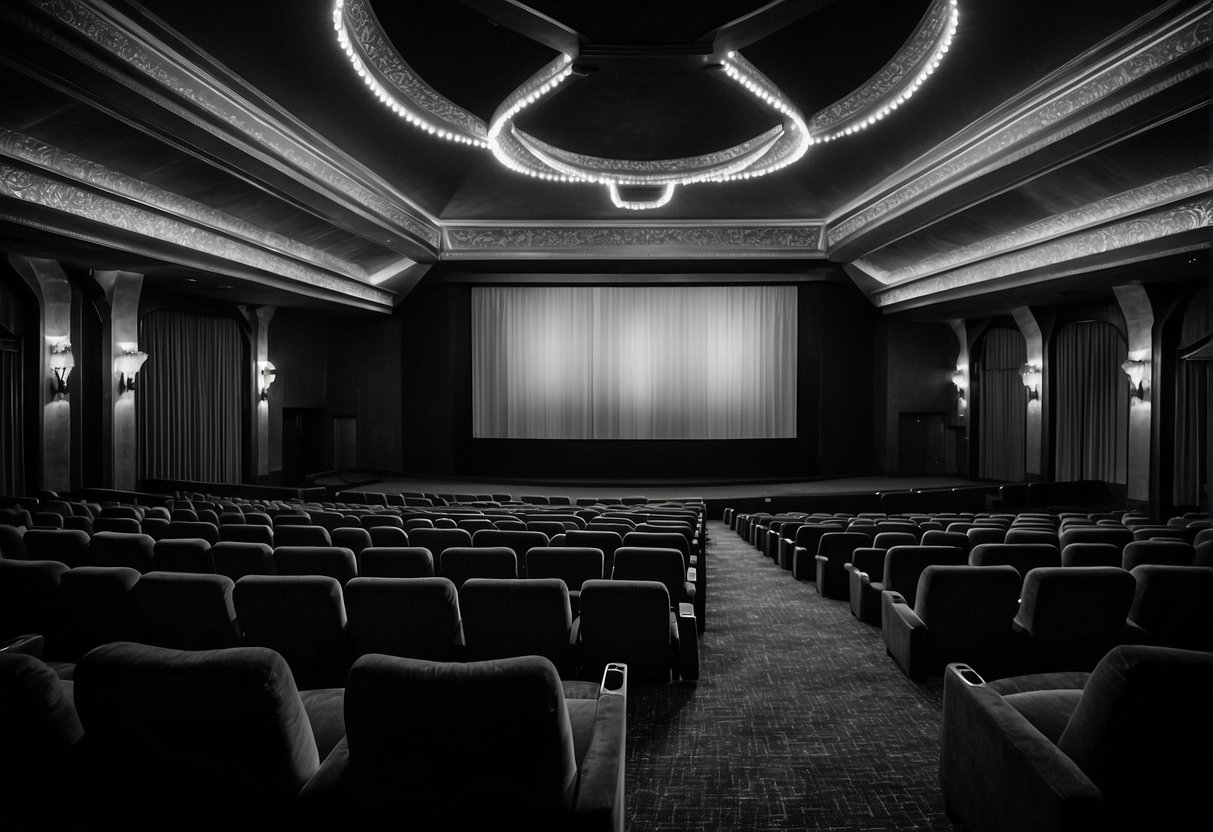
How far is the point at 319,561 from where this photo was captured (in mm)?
3977

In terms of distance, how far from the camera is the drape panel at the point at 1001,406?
16.1 metres

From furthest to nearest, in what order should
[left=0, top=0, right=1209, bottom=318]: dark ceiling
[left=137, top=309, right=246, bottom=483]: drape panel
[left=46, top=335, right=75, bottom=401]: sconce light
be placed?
[left=137, top=309, right=246, bottom=483]: drape panel
[left=46, top=335, right=75, bottom=401]: sconce light
[left=0, top=0, right=1209, bottom=318]: dark ceiling

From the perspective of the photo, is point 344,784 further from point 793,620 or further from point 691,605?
point 793,620

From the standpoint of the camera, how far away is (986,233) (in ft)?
39.9

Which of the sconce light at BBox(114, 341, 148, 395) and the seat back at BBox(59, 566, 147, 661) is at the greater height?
the sconce light at BBox(114, 341, 148, 395)

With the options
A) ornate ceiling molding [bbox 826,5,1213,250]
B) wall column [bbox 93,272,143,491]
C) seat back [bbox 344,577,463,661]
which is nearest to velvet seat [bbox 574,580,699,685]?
seat back [bbox 344,577,463,661]

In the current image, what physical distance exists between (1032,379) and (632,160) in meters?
9.70

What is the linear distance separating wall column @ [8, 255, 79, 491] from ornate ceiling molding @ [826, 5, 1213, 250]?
1294cm

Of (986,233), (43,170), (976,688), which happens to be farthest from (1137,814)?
(986,233)

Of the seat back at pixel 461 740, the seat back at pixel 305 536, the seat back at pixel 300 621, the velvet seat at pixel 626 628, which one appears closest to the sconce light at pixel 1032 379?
the velvet seat at pixel 626 628

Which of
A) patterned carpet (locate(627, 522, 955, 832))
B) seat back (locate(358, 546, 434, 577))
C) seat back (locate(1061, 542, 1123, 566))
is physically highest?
seat back (locate(358, 546, 434, 577))

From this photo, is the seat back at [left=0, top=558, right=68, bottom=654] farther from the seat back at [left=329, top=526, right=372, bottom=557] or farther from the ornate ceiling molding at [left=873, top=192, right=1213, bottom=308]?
the ornate ceiling molding at [left=873, top=192, right=1213, bottom=308]

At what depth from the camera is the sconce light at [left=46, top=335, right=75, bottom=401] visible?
10352 mm

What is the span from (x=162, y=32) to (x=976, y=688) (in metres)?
7.95
